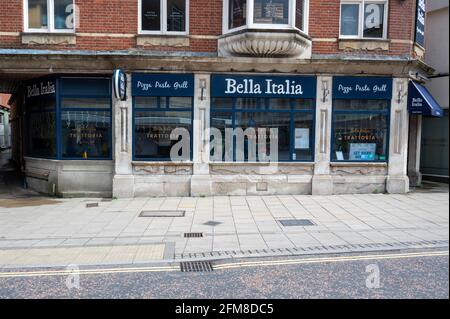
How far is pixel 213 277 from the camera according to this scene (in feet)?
16.8

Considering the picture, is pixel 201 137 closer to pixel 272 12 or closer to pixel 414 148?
pixel 272 12

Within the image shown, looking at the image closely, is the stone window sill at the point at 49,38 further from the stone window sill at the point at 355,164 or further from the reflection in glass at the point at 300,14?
the stone window sill at the point at 355,164

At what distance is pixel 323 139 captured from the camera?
11555 millimetres

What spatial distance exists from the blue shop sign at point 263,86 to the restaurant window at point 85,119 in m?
3.38

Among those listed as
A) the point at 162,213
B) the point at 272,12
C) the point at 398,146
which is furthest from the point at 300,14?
the point at 162,213

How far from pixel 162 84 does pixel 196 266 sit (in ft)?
22.7

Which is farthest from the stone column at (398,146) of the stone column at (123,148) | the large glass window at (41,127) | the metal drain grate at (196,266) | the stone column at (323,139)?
→ the large glass window at (41,127)

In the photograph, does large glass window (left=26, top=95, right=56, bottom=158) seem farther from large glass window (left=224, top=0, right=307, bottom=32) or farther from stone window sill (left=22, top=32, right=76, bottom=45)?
large glass window (left=224, top=0, right=307, bottom=32)

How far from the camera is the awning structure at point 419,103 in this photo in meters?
11.3

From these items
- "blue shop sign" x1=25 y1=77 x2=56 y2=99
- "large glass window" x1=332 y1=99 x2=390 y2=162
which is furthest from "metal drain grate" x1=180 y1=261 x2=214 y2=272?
"blue shop sign" x1=25 y1=77 x2=56 y2=99

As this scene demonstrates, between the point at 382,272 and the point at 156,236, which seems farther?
the point at 156,236

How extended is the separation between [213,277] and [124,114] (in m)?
7.32
